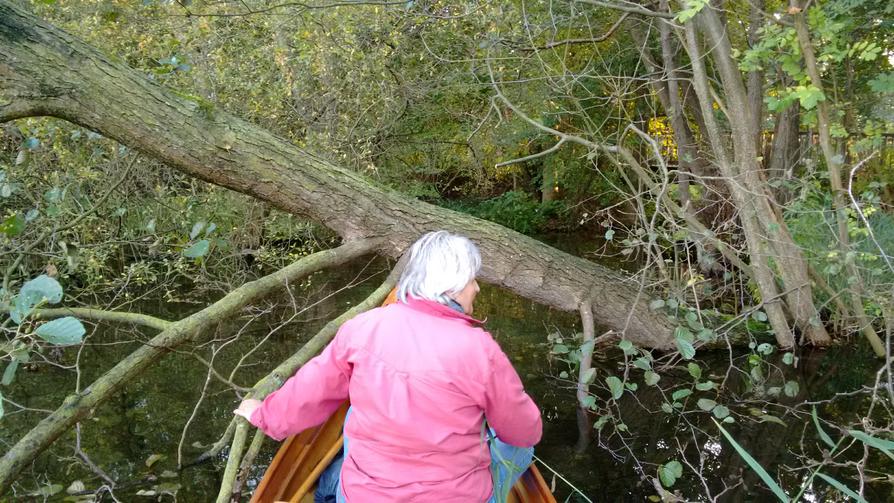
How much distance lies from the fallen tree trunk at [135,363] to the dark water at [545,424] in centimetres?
27

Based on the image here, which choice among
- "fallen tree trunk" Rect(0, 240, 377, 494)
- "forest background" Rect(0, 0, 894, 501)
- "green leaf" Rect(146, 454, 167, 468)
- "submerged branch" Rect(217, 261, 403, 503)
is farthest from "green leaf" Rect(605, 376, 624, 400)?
"green leaf" Rect(146, 454, 167, 468)

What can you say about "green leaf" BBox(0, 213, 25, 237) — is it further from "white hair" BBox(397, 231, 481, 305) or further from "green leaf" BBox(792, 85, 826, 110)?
"green leaf" BBox(792, 85, 826, 110)

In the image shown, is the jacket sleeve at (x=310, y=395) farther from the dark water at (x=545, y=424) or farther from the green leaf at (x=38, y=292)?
the dark water at (x=545, y=424)

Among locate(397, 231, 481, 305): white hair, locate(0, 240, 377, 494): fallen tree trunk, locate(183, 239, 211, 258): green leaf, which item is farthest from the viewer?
locate(183, 239, 211, 258): green leaf

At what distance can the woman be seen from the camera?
1.85 metres

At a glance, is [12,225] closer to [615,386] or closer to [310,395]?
[310,395]

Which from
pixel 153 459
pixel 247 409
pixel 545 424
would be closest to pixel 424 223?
pixel 545 424

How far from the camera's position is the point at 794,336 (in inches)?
226

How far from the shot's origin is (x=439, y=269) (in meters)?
1.96

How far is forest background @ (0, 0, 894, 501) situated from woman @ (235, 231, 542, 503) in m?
0.81

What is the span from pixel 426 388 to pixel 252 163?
2.82m

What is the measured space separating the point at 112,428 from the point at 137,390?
27.4 inches

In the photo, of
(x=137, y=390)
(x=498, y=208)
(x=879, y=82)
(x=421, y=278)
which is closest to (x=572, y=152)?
(x=498, y=208)

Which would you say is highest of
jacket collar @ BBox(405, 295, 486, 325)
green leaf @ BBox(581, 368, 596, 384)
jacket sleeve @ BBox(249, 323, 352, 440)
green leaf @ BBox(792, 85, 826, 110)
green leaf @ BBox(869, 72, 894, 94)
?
green leaf @ BBox(869, 72, 894, 94)
